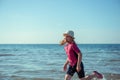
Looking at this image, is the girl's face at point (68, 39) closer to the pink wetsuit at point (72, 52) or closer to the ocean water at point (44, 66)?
the pink wetsuit at point (72, 52)

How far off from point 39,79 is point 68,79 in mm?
4172

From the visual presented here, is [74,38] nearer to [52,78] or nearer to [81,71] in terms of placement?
[81,71]

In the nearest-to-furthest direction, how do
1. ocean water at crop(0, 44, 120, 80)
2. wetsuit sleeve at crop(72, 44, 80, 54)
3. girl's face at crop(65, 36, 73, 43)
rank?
1. wetsuit sleeve at crop(72, 44, 80, 54)
2. girl's face at crop(65, 36, 73, 43)
3. ocean water at crop(0, 44, 120, 80)

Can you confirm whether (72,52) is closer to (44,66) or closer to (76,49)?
(76,49)

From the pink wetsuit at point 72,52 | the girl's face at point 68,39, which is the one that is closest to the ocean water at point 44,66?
the pink wetsuit at point 72,52

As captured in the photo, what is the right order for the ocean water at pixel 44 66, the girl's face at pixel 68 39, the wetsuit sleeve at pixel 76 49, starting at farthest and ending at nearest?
the ocean water at pixel 44 66, the girl's face at pixel 68 39, the wetsuit sleeve at pixel 76 49

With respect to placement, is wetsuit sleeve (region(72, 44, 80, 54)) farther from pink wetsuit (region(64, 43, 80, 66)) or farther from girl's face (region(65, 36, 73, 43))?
girl's face (region(65, 36, 73, 43))

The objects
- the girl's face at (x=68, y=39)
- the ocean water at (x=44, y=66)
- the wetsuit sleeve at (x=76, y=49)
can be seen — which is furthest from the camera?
the ocean water at (x=44, y=66)

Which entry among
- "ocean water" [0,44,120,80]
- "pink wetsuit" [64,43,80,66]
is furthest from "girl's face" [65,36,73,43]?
"ocean water" [0,44,120,80]

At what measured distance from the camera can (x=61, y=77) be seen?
11.5 m

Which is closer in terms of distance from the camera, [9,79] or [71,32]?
[71,32]

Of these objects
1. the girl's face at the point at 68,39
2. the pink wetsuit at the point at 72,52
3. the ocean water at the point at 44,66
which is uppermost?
the girl's face at the point at 68,39

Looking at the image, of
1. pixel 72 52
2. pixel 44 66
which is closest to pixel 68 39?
pixel 72 52

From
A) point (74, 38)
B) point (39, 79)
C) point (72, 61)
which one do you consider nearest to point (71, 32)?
point (74, 38)
